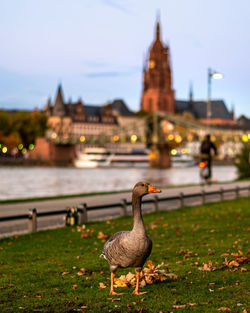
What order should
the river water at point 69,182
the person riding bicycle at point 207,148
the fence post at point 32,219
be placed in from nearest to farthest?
the fence post at point 32,219
the person riding bicycle at point 207,148
the river water at point 69,182

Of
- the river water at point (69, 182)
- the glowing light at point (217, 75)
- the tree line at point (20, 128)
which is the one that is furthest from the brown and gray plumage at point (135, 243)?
the tree line at point (20, 128)

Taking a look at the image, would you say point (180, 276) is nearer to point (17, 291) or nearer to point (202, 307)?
point (202, 307)

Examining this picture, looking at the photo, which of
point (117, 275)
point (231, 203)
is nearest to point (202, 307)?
point (117, 275)

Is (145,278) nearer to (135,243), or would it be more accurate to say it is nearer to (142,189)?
(135,243)

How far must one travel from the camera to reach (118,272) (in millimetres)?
8070

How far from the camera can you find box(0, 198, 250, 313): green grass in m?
6.07

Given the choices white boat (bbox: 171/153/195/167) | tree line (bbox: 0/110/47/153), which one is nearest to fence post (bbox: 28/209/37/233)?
tree line (bbox: 0/110/47/153)

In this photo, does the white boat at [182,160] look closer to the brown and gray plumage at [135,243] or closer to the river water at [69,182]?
the river water at [69,182]

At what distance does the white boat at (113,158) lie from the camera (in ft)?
464

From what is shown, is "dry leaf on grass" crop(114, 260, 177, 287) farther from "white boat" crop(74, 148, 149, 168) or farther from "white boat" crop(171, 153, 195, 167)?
"white boat" crop(171, 153, 195, 167)

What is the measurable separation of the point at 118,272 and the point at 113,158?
138 m

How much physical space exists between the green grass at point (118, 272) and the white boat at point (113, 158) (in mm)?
125410

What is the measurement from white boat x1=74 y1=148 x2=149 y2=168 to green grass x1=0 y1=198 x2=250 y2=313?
125410mm

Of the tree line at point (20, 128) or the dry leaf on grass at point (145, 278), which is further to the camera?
the tree line at point (20, 128)
